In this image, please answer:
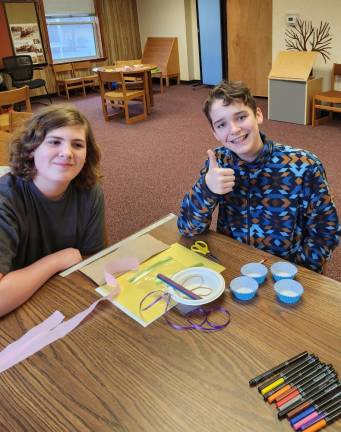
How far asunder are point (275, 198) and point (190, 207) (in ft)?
0.89

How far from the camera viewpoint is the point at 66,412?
717 millimetres

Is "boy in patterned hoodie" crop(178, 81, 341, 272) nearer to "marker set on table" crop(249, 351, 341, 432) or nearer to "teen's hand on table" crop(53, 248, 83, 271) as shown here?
"teen's hand on table" crop(53, 248, 83, 271)

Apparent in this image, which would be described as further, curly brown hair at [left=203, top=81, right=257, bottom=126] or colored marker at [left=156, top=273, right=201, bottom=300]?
curly brown hair at [left=203, top=81, right=257, bottom=126]

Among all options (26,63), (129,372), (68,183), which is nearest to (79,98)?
(26,63)

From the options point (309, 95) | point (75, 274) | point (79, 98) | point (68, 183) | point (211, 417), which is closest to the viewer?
point (211, 417)

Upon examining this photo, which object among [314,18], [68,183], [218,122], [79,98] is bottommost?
[79,98]

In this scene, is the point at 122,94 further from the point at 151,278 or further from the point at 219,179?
the point at 151,278

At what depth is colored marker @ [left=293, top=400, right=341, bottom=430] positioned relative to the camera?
2.09 feet

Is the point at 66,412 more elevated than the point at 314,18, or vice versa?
the point at 314,18

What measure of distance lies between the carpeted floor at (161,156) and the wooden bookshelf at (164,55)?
1855mm

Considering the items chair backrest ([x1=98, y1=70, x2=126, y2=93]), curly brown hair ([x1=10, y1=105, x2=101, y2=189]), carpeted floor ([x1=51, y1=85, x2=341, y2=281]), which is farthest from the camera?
chair backrest ([x1=98, y1=70, x2=126, y2=93])

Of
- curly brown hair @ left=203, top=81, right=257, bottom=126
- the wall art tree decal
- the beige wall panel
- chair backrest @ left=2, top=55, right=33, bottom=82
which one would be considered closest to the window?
chair backrest @ left=2, top=55, right=33, bottom=82

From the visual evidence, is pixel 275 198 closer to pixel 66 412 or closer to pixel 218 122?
pixel 218 122

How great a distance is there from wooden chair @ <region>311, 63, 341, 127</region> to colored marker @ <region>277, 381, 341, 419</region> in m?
4.43
